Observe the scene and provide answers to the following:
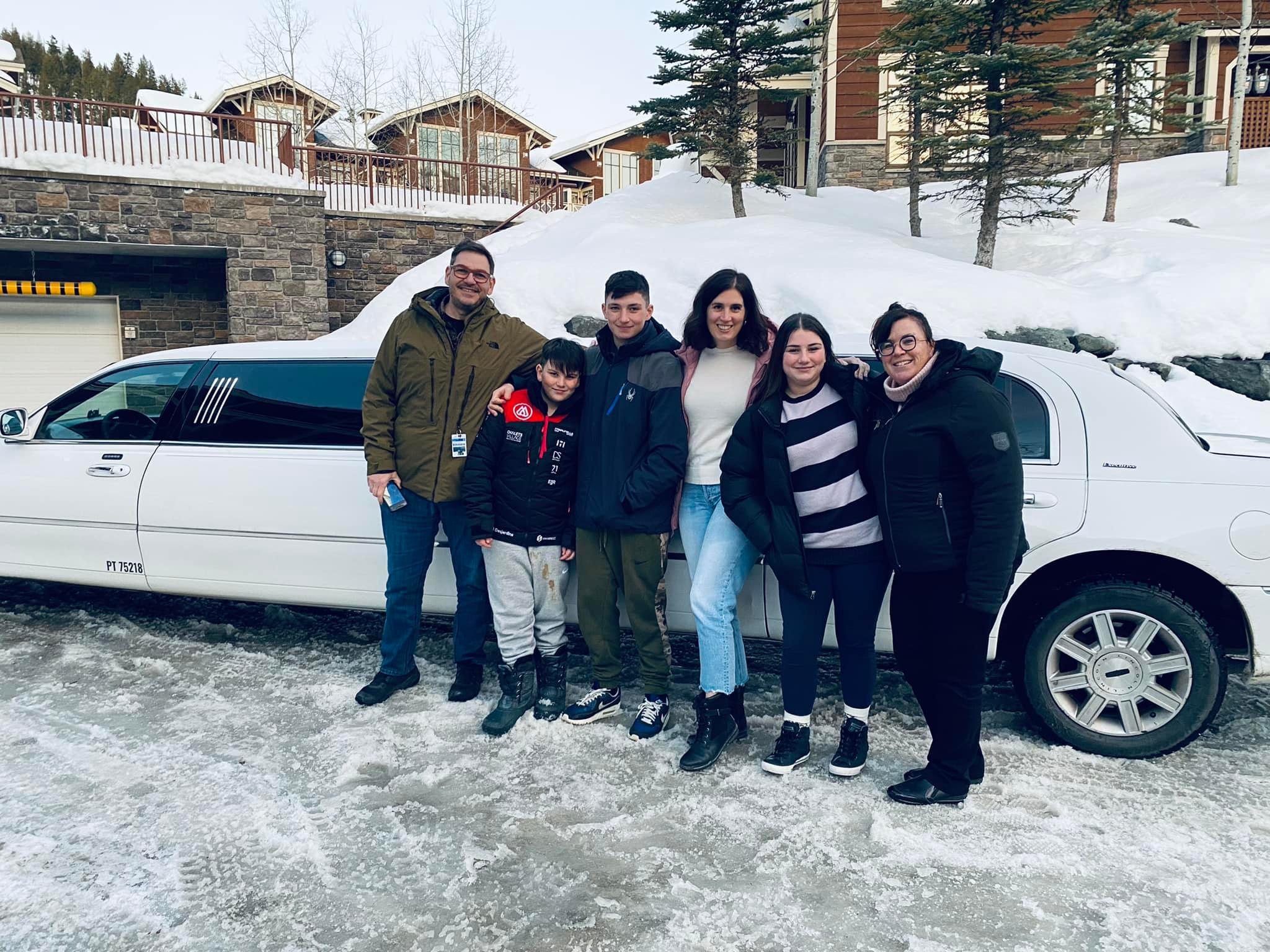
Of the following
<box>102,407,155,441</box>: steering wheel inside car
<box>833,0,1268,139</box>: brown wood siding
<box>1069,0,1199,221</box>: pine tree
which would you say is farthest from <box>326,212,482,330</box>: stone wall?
<box>102,407,155,441</box>: steering wheel inside car

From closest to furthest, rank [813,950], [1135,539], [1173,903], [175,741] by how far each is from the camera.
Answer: [813,950]
[1173,903]
[1135,539]
[175,741]

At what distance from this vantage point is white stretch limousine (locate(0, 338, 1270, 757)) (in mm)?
3449

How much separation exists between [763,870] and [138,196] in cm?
1538

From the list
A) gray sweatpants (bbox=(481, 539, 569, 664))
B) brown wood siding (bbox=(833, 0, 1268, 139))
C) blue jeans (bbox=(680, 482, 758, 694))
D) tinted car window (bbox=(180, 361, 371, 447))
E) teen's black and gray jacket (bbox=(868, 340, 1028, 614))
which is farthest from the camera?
brown wood siding (bbox=(833, 0, 1268, 139))

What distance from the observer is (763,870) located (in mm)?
2826

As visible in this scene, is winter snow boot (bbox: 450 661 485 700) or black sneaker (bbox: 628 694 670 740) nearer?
black sneaker (bbox: 628 694 670 740)

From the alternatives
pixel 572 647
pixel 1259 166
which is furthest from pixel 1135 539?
pixel 1259 166

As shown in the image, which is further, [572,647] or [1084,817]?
[572,647]

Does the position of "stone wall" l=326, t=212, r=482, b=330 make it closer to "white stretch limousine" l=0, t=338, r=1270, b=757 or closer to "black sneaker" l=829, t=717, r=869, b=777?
"white stretch limousine" l=0, t=338, r=1270, b=757

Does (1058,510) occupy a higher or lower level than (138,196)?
lower

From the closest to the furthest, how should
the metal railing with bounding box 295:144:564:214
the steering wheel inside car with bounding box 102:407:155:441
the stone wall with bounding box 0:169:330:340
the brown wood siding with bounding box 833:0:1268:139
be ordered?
the steering wheel inside car with bounding box 102:407:155:441, the stone wall with bounding box 0:169:330:340, the metal railing with bounding box 295:144:564:214, the brown wood siding with bounding box 833:0:1268:139

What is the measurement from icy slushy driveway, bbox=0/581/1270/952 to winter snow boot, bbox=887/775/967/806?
9 centimetres

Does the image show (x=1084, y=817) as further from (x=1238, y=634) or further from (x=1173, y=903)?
(x=1238, y=634)

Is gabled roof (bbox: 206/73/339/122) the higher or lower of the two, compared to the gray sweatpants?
higher
